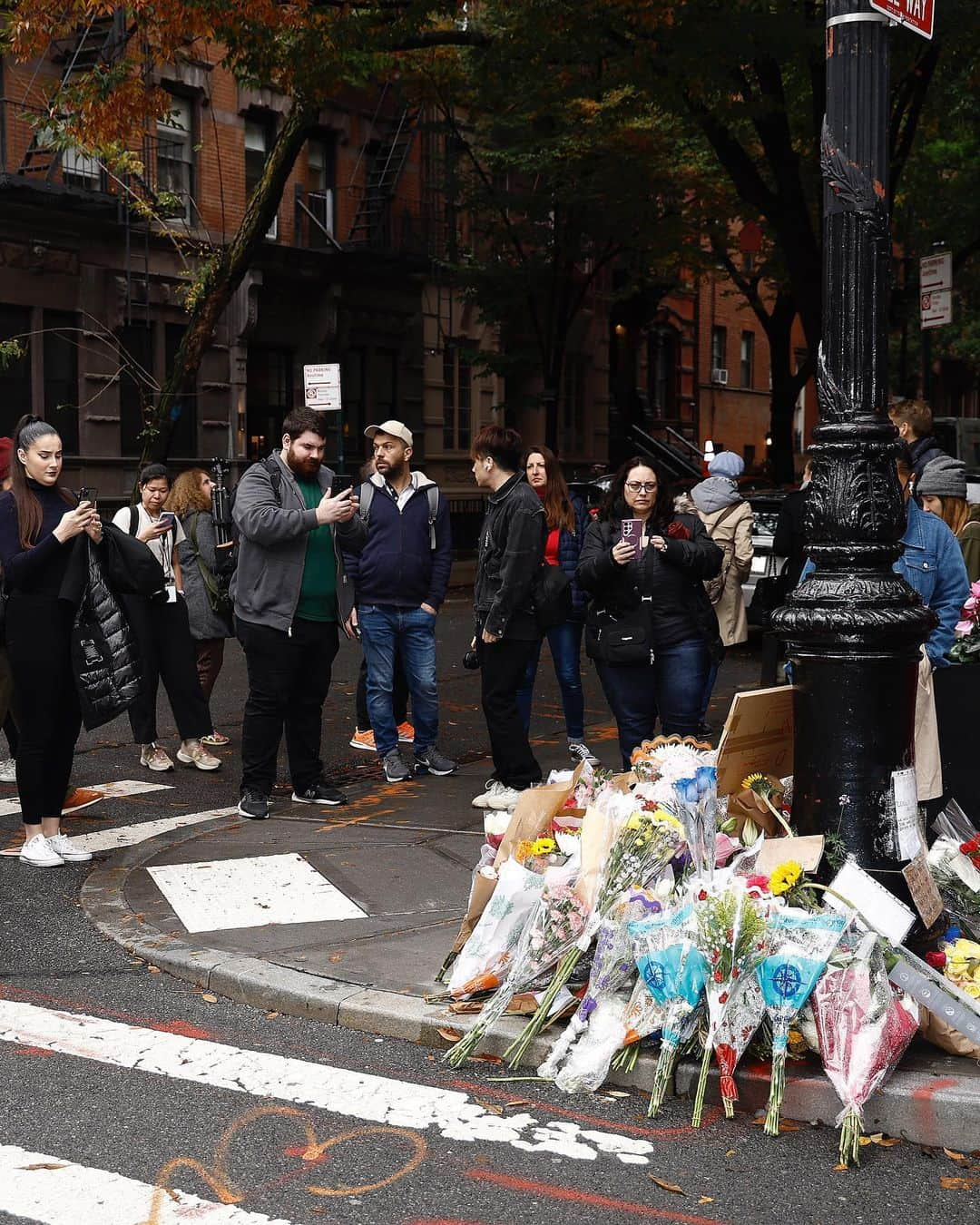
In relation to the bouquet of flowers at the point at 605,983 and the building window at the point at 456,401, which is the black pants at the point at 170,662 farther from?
the building window at the point at 456,401

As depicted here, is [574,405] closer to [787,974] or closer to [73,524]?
[73,524]

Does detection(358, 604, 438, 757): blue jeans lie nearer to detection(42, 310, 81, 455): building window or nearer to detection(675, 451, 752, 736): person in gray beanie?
detection(675, 451, 752, 736): person in gray beanie

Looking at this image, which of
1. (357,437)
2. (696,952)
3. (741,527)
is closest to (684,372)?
(357,437)

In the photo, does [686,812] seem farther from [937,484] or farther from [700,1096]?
[937,484]

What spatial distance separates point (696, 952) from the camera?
4.44 meters

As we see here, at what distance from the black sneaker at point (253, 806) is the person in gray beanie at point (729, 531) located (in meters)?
3.05

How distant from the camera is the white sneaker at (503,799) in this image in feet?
26.6

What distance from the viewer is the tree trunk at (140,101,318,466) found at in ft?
60.8

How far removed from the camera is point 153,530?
9.08m

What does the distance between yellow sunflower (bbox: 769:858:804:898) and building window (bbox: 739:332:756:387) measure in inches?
1756

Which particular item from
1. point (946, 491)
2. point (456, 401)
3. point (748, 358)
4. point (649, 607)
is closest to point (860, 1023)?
point (649, 607)

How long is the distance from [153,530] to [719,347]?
39.4 metres

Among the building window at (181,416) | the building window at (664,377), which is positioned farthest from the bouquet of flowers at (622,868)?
the building window at (664,377)

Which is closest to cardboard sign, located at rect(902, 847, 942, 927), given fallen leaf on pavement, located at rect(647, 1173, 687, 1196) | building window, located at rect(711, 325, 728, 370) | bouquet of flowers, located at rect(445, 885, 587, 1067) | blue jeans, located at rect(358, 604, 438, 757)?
bouquet of flowers, located at rect(445, 885, 587, 1067)
